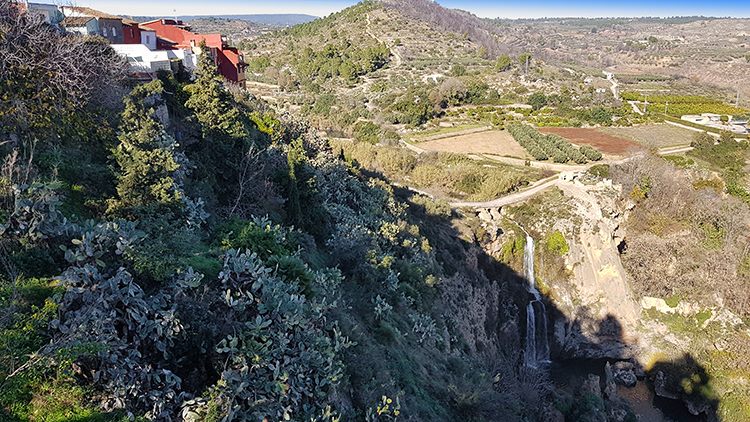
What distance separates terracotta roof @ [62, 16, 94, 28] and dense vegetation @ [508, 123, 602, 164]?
36.0m

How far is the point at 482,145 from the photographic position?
4875 cm

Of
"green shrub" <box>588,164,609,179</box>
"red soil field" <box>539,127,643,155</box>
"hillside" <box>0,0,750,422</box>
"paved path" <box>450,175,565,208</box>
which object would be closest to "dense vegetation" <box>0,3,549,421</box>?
"hillside" <box>0,0,750,422</box>

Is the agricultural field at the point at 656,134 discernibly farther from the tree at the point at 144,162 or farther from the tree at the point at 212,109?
the tree at the point at 144,162

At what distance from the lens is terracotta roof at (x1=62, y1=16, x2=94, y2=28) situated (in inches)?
765

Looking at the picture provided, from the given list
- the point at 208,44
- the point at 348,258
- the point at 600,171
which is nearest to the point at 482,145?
the point at 600,171

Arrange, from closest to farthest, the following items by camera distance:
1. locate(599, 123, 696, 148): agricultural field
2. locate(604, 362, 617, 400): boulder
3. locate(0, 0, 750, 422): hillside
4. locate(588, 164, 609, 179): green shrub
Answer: locate(0, 0, 750, 422): hillside, locate(604, 362, 617, 400): boulder, locate(588, 164, 609, 179): green shrub, locate(599, 123, 696, 148): agricultural field

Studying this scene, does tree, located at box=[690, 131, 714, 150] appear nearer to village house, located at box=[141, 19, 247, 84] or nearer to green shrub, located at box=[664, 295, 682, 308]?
green shrub, located at box=[664, 295, 682, 308]

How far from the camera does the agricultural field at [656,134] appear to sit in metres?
50.1

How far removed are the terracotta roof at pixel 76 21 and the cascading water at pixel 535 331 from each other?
28484 mm

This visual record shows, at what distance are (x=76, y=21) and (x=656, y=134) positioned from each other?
5544cm

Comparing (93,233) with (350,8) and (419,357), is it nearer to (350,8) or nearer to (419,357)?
Result: (419,357)

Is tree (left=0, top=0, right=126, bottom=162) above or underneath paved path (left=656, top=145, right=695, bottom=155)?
above

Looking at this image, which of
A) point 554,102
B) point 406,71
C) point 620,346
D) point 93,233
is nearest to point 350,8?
point 406,71

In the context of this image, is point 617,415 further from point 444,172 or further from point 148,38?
point 148,38
